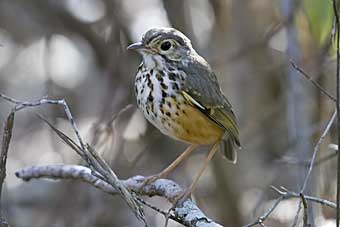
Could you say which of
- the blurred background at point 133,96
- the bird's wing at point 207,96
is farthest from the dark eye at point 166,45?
the blurred background at point 133,96

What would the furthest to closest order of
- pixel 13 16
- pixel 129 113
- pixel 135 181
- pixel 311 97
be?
pixel 13 16 < pixel 311 97 < pixel 129 113 < pixel 135 181

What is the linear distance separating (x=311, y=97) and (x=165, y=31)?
2420 millimetres

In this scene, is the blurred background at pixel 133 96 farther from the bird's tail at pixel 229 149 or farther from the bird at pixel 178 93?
the bird at pixel 178 93

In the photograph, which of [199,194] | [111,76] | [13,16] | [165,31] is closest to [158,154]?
[199,194]

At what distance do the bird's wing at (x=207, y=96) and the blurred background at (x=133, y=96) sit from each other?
1144 mm

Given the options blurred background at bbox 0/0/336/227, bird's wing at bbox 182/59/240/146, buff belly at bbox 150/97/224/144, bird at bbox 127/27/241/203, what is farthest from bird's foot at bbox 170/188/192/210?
blurred background at bbox 0/0/336/227

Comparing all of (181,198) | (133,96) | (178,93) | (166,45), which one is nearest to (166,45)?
(166,45)

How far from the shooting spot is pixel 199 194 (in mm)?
6785

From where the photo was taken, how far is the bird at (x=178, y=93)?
4043mm

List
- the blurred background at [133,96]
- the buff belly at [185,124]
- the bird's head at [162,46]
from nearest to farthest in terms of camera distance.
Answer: the buff belly at [185,124] → the bird's head at [162,46] → the blurred background at [133,96]

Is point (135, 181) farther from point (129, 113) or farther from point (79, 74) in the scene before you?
point (79, 74)

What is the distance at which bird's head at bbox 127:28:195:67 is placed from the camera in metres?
4.14

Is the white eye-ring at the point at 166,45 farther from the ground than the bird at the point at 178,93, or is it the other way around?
the white eye-ring at the point at 166,45

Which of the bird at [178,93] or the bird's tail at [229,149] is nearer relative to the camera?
the bird at [178,93]
